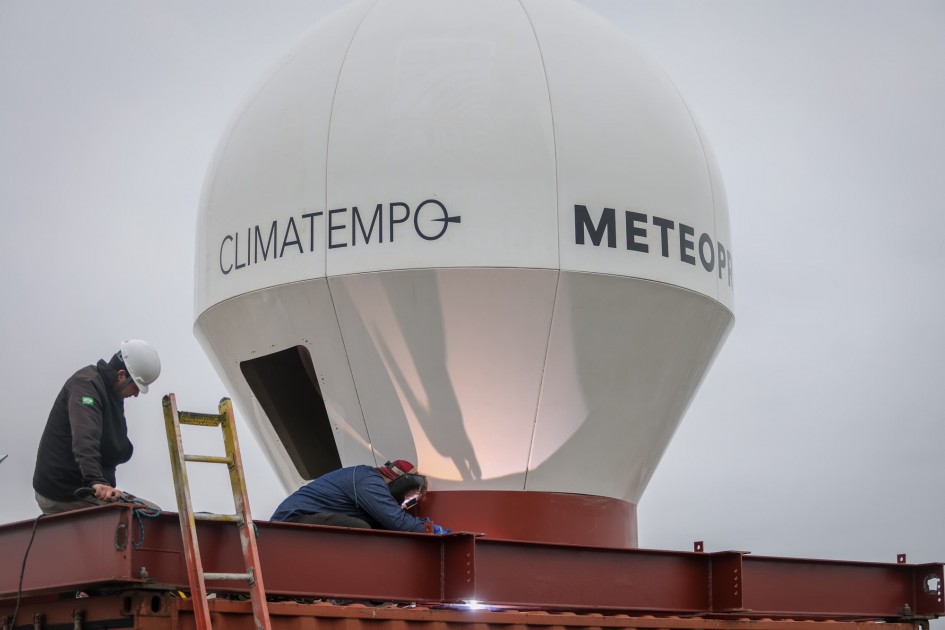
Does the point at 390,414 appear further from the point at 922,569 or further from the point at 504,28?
the point at 922,569

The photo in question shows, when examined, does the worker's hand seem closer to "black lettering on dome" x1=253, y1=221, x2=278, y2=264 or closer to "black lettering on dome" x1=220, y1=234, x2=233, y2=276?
"black lettering on dome" x1=253, y1=221, x2=278, y2=264

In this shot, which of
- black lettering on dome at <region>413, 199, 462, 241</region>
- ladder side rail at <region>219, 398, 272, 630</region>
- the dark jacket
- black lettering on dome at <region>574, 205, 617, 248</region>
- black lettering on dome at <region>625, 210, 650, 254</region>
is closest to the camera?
ladder side rail at <region>219, 398, 272, 630</region>

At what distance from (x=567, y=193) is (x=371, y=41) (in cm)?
220

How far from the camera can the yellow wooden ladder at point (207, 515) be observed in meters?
7.23

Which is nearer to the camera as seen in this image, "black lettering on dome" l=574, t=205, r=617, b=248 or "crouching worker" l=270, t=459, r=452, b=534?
"crouching worker" l=270, t=459, r=452, b=534

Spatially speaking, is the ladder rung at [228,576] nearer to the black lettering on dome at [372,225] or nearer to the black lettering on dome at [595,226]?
the black lettering on dome at [372,225]

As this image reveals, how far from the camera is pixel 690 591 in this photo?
10125 millimetres

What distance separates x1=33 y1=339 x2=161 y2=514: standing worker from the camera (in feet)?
27.2

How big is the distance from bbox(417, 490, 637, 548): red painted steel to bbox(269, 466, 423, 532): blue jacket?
1.03m

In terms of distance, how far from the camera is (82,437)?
827 centimetres

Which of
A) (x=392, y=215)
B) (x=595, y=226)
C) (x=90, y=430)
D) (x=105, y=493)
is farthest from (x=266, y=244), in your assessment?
(x=105, y=493)

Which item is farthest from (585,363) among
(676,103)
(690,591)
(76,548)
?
(76,548)

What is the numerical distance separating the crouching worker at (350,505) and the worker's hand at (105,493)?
152cm

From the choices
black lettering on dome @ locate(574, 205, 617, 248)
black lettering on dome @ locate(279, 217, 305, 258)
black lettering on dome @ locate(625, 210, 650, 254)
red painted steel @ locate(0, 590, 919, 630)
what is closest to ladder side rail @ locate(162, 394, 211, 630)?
red painted steel @ locate(0, 590, 919, 630)
